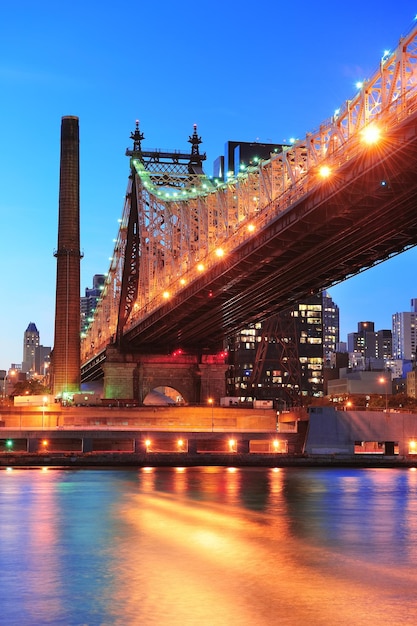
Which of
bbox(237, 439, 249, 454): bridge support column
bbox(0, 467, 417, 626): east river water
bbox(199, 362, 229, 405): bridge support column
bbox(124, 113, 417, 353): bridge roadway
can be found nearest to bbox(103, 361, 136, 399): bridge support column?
bbox(199, 362, 229, 405): bridge support column

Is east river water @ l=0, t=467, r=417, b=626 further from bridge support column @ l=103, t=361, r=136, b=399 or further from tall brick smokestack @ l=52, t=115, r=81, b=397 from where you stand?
tall brick smokestack @ l=52, t=115, r=81, b=397

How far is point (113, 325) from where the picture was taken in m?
146

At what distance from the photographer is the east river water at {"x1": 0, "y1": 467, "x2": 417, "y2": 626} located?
84.8ft

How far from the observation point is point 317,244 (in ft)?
233

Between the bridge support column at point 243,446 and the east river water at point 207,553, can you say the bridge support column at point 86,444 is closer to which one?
the bridge support column at point 243,446

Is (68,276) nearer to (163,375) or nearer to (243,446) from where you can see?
(163,375)

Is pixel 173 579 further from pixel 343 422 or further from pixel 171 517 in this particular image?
pixel 343 422

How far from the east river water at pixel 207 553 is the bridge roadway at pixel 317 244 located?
17.4 metres

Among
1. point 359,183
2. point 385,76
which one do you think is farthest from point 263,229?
point 385,76

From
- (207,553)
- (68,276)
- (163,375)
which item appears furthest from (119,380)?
(207,553)

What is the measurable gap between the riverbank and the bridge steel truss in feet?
51.8

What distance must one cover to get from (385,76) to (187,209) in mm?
54988

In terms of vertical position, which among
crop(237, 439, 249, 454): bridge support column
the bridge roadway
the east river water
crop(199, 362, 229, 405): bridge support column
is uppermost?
the bridge roadway

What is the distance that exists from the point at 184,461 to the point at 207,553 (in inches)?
1990
